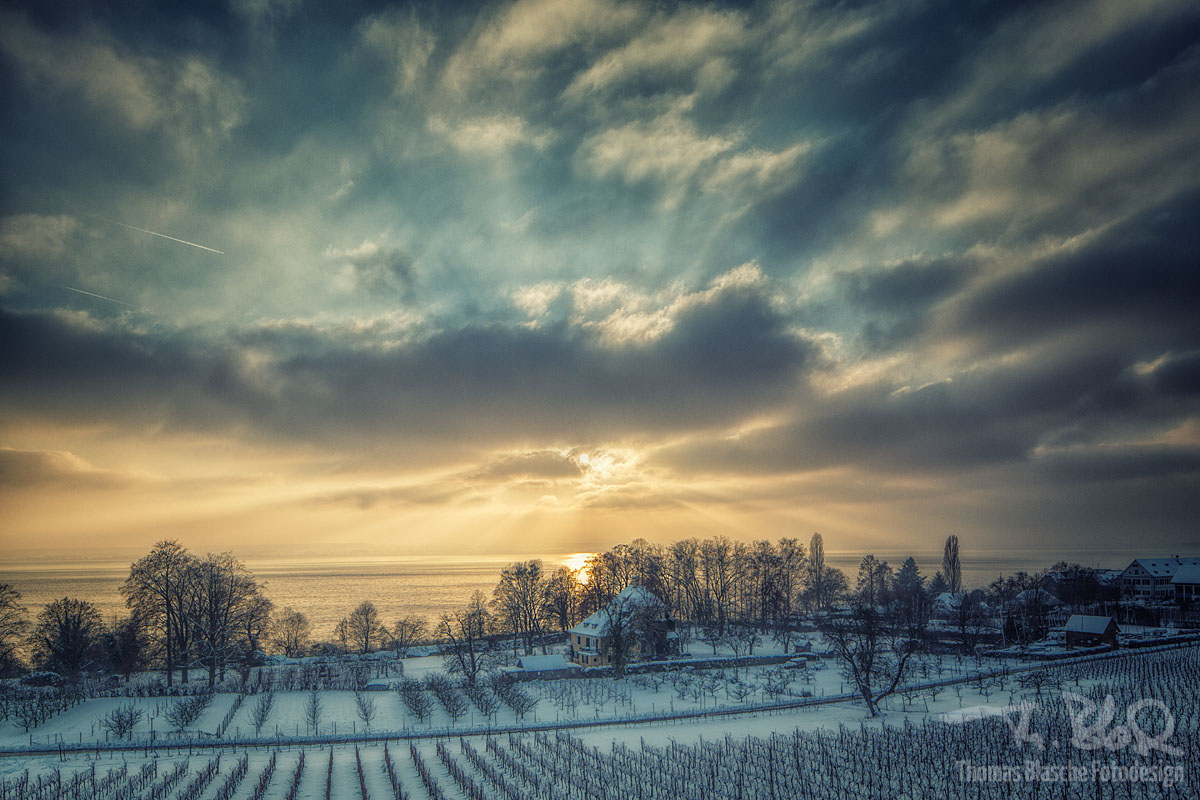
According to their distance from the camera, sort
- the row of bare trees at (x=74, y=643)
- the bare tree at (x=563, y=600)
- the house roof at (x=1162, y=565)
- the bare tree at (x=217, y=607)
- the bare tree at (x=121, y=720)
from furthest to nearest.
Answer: the house roof at (x=1162, y=565) → the bare tree at (x=563, y=600) → the bare tree at (x=217, y=607) → the row of bare trees at (x=74, y=643) → the bare tree at (x=121, y=720)

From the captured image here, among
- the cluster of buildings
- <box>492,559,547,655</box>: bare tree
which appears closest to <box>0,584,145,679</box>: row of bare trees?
<box>492,559,547,655</box>: bare tree

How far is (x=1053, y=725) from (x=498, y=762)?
3242cm

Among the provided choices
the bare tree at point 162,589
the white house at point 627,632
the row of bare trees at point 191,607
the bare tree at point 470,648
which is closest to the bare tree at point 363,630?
the bare tree at point 470,648

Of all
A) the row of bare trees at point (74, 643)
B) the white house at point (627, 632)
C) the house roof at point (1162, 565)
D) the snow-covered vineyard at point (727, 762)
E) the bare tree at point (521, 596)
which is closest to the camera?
the snow-covered vineyard at point (727, 762)

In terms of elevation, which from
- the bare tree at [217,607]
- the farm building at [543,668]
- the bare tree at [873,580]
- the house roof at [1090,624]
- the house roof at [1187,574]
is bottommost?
the bare tree at [873,580]

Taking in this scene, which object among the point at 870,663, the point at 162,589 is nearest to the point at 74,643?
the point at 162,589

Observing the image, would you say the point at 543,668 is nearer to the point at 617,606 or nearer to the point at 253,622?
the point at 617,606

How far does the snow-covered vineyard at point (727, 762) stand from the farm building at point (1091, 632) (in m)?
28.9

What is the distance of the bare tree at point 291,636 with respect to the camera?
82438 millimetres

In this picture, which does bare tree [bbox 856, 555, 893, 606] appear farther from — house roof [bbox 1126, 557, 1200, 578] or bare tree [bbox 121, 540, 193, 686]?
bare tree [bbox 121, 540, 193, 686]

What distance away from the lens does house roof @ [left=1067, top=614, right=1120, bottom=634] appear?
225 feet

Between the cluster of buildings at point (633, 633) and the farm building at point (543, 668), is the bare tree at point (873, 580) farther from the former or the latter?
the farm building at point (543, 668)

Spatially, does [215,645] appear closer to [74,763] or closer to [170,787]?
[74,763]

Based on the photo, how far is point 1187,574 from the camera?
113688 mm
